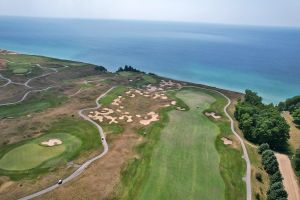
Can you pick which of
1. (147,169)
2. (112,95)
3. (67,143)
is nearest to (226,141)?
(147,169)

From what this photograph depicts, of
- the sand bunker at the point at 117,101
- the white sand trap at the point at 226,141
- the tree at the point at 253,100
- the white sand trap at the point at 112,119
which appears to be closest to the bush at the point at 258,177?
the white sand trap at the point at 226,141

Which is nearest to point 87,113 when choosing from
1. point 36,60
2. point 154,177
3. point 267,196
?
point 154,177

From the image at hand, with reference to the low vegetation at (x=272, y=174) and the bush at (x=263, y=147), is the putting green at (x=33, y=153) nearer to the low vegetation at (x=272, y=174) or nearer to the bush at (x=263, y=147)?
the low vegetation at (x=272, y=174)

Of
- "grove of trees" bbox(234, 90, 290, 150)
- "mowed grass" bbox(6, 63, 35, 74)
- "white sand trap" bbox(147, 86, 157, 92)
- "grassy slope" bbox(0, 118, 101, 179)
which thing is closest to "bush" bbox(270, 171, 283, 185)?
"grove of trees" bbox(234, 90, 290, 150)

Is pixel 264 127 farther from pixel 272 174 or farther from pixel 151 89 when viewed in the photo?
pixel 151 89

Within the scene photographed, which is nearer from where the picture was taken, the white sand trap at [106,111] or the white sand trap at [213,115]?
the white sand trap at [106,111]

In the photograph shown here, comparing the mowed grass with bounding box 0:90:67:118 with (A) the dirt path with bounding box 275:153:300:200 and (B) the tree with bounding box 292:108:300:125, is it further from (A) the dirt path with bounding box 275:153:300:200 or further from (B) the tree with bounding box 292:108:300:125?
(B) the tree with bounding box 292:108:300:125
